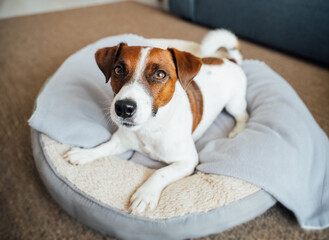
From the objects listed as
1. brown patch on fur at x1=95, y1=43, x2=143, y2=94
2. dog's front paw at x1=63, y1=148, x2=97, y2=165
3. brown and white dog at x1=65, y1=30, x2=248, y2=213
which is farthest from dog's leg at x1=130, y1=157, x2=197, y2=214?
brown patch on fur at x1=95, y1=43, x2=143, y2=94

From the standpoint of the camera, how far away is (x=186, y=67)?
1325 millimetres

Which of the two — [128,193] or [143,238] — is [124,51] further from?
[143,238]

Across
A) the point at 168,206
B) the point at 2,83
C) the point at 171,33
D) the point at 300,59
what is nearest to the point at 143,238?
the point at 168,206

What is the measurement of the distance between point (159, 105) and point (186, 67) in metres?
0.25

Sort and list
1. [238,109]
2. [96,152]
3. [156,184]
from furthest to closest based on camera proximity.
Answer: [238,109], [96,152], [156,184]

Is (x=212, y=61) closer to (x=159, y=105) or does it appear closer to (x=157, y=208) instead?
(x=159, y=105)

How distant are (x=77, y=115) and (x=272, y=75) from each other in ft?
5.61

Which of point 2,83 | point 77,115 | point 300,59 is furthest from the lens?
point 300,59

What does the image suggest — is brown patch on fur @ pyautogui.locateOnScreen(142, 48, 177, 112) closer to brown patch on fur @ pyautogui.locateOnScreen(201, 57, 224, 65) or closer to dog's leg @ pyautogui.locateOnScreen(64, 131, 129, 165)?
dog's leg @ pyautogui.locateOnScreen(64, 131, 129, 165)

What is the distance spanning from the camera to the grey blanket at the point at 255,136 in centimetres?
144

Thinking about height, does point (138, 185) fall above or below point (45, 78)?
above

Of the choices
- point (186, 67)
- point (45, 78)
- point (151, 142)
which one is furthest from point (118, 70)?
point (45, 78)

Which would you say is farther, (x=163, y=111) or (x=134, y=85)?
(x=163, y=111)

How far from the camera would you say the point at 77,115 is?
5.80 ft
